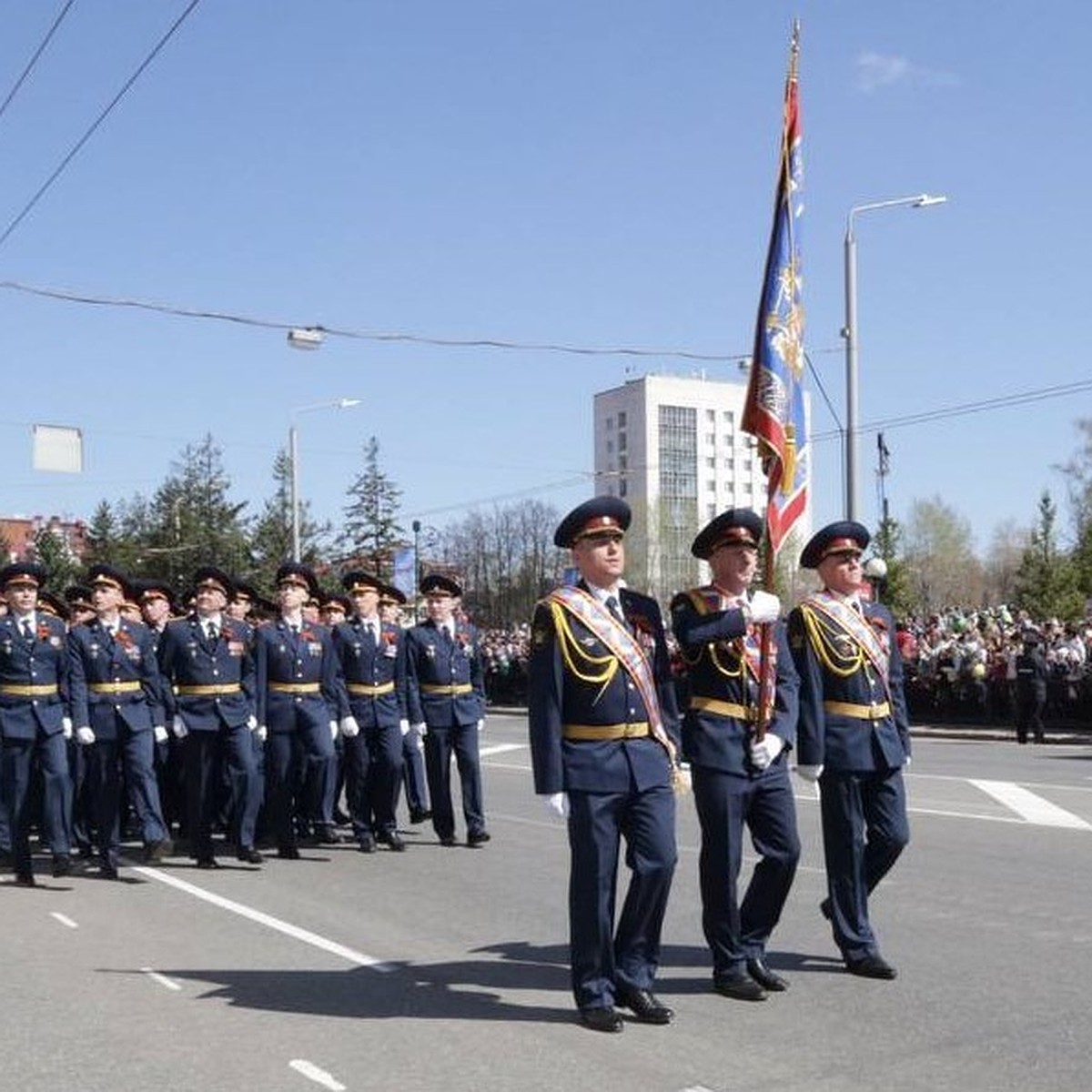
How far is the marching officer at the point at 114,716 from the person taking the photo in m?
10.7

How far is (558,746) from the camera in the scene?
625 cm

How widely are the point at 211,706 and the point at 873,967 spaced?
5941 mm

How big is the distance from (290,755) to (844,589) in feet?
18.5

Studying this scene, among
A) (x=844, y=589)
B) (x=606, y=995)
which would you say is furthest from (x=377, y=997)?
(x=844, y=589)

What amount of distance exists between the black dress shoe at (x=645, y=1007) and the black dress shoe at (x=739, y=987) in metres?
0.44

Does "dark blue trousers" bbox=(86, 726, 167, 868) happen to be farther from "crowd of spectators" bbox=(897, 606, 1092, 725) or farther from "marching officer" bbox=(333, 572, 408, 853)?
"crowd of spectators" bbox=(897, 606, 1092, 725)

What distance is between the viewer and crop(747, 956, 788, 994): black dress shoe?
6789mm

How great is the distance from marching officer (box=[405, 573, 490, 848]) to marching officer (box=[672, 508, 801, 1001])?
5.35 meters

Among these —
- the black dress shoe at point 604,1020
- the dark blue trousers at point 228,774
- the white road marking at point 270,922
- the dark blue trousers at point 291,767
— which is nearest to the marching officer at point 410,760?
the dark blue trousers at point 291,767

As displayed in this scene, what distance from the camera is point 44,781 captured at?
34.6 feet

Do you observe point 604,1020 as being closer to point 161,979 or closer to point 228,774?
point 161,979

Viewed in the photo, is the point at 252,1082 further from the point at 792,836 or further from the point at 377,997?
the point at 792,836

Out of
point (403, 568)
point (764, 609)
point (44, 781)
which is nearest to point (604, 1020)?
point (764, 609)

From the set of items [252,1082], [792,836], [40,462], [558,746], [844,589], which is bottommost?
[252,1082]
